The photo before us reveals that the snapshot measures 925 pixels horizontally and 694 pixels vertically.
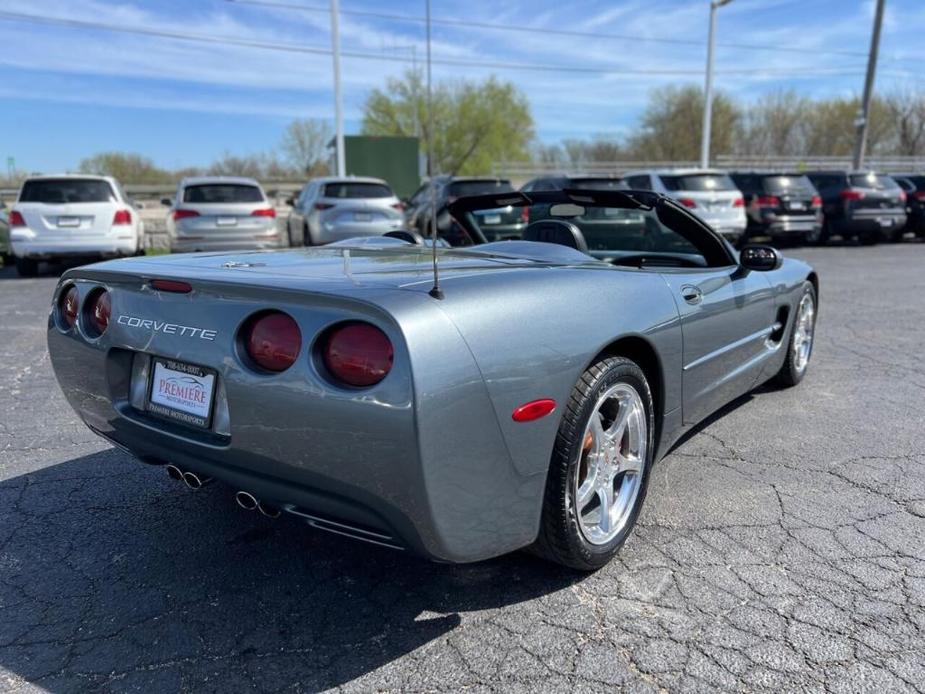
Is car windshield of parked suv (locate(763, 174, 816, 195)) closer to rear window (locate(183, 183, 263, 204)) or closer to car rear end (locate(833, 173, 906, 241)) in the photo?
car rear end (locate(833, 173, 906, 241))

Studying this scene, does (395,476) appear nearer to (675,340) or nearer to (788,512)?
(675,340)

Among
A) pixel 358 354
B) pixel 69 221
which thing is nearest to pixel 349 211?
pixel 69 221

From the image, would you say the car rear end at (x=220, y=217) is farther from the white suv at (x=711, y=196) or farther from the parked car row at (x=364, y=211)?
the white suv at (x=711, y=196)

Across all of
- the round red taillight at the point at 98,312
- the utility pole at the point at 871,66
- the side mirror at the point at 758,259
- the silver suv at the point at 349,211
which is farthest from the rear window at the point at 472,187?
the utility pole at the point at 871,66

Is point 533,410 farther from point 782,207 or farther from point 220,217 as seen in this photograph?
point 782,207

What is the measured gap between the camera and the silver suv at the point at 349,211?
42.1 ft

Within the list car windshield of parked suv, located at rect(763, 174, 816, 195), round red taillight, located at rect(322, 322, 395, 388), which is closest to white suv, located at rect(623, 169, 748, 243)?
car windshield of parked suv, located at rect(763, 174, 816, 195)

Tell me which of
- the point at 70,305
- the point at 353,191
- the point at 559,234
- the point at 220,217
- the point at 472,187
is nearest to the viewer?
the point at 70,305

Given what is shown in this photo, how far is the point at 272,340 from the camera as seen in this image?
2127mm

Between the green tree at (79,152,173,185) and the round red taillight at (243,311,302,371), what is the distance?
4218cm

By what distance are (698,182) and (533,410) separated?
42.3ft

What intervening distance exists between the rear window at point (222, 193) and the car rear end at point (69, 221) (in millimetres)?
1022

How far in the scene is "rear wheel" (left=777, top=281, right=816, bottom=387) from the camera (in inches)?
183

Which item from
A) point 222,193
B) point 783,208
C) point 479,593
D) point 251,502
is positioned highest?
point 222,193
